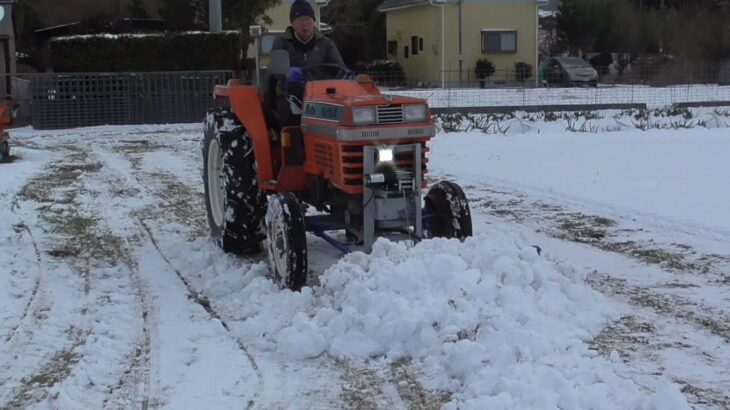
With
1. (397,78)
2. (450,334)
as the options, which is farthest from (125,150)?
(397,78)

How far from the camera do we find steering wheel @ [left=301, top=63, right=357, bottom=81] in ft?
21.5

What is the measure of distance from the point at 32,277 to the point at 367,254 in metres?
2.47

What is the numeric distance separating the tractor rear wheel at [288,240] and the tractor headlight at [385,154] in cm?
60

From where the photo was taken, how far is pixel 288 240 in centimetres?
549

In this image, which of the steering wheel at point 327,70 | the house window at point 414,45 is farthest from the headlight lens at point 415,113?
the house window at point 414,45

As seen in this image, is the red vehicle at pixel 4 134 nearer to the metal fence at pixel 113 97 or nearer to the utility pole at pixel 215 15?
the metal fence at pixel 113 97

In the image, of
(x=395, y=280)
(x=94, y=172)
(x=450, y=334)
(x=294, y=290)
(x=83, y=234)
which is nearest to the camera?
(x=450, y=334)

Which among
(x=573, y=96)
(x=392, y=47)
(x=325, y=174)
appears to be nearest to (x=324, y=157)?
(x=325, y=174)

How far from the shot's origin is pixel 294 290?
5.47m

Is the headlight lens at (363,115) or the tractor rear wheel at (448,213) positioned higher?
the headlight lens at (363,115)

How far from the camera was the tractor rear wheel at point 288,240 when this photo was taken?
5.47 m

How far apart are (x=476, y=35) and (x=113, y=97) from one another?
772 inches

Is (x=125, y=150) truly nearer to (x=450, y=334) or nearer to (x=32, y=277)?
(x=32, y=277)

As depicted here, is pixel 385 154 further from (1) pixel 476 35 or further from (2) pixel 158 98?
(1) pixel 476 35
